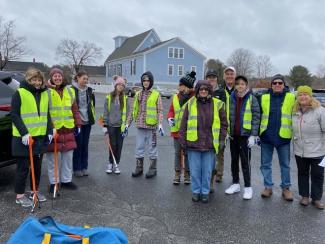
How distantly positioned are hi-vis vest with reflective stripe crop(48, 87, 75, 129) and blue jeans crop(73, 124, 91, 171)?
83cm

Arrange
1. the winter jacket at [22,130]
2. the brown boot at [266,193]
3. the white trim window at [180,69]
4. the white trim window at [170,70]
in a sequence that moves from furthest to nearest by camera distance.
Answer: the white trim window at [180,69], the white trim window at [170,70], the brown boot at [266,193], the winter jacket at [22,130]

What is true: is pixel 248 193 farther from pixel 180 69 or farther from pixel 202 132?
pixel 180 69

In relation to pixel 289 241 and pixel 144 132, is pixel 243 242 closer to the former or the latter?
pixel 289 241

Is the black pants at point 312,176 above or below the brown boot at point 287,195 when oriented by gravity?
above

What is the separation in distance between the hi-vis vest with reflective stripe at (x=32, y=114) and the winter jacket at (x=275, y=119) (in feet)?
10.5

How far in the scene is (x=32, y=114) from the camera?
4.99 meters

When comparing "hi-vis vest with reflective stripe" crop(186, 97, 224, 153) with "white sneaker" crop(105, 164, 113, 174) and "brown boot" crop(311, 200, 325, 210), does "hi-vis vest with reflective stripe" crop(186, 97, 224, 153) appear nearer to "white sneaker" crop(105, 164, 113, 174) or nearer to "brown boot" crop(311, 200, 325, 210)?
"brown boot" crop(311, 200, 325, 210)

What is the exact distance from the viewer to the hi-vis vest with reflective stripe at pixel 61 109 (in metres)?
5.54

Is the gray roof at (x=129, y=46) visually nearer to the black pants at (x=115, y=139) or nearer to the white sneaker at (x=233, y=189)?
the black pants at (x=115, y=139)

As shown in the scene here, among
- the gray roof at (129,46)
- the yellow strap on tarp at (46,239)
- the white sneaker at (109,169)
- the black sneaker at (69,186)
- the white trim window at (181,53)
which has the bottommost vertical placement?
the black sneaker at (69,186)

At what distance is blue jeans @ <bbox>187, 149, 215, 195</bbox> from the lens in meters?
5.39

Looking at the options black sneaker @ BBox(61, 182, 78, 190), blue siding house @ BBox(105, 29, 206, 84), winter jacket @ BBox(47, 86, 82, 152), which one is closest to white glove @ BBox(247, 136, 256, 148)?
winter jacket @ BBox(47, 86, 82, 152)

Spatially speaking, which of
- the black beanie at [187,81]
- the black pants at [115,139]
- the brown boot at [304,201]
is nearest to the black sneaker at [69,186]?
→ the black pants at [115,139]

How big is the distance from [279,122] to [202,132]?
1162mm
